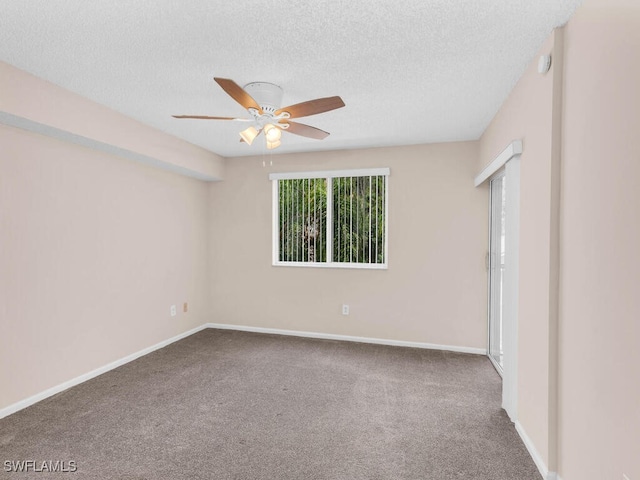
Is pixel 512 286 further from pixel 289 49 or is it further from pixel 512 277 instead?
pixel 289 49

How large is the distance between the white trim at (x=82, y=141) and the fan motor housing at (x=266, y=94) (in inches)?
59.1

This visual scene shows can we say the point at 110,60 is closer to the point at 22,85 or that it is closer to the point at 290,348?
the point at 22,85

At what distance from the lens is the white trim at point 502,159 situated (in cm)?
231

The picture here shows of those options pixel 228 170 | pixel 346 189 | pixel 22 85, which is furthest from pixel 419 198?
pixel 22 85

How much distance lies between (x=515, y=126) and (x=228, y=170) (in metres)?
3.57

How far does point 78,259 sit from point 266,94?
222cm

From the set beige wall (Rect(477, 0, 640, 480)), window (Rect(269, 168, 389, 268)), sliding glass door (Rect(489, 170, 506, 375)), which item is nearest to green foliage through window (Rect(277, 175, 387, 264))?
window (Rect(269, 168, 389, 268))

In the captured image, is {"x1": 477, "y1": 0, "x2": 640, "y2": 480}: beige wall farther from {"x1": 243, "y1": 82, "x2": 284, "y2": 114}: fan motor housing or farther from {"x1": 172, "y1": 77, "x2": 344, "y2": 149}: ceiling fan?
{"x1": 243, "y1": 82, "x2": 284, "y2": 114}: fan motor housing

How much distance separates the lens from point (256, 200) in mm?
4660

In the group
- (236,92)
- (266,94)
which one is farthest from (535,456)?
(266,94)

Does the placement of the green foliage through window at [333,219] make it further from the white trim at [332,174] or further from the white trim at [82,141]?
the white trim at [82,141]

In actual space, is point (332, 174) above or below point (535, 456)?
above

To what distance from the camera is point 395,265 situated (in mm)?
4102

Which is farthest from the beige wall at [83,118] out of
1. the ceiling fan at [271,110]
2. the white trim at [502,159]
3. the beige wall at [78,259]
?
the white trim at [502,159]
